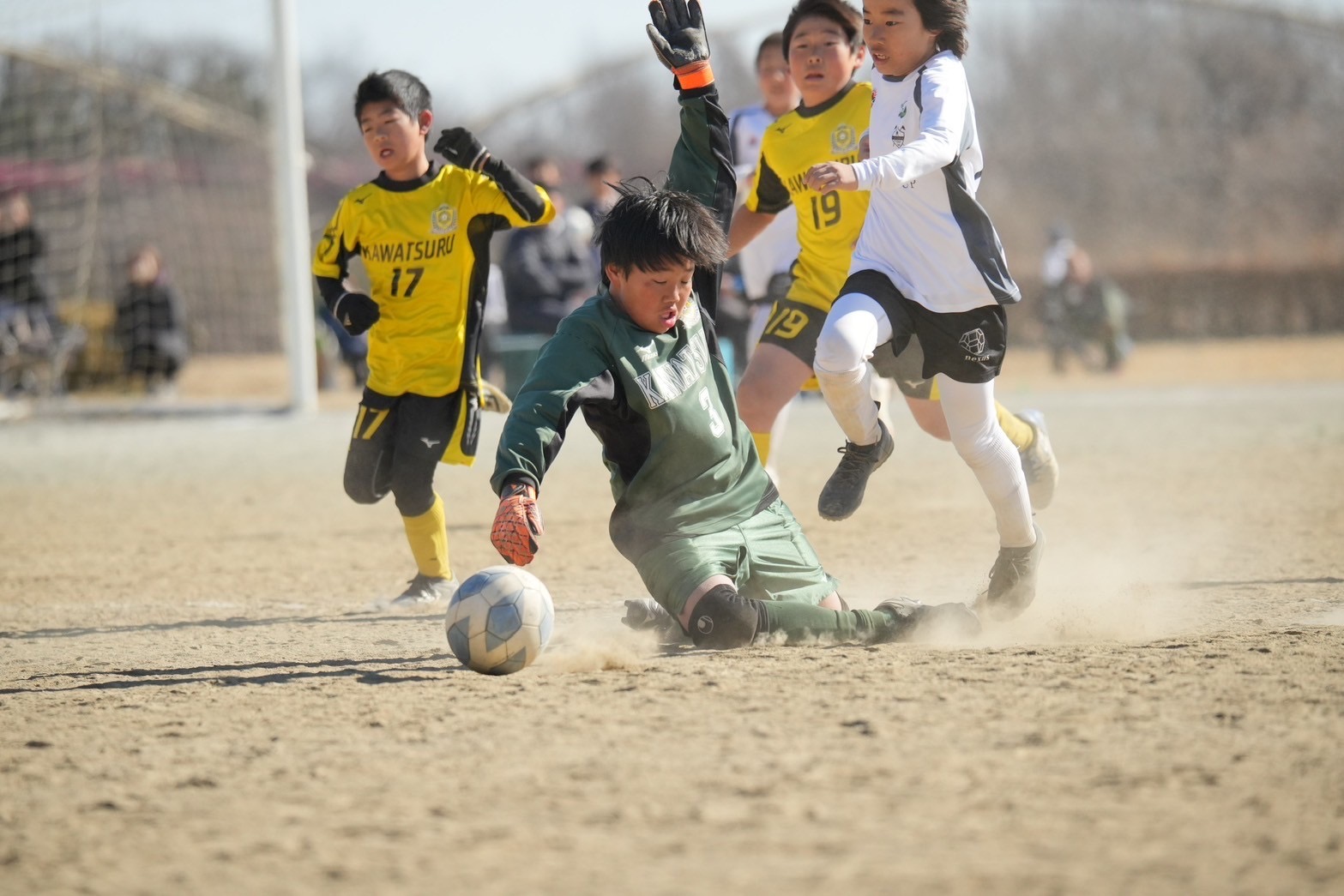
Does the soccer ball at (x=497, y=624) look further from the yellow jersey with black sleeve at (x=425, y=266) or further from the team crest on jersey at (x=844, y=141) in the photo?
the team crest on jersey at (x=844, y=141)

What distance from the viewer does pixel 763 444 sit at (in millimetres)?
5891

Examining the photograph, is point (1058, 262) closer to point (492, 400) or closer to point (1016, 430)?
point (1016, 430)

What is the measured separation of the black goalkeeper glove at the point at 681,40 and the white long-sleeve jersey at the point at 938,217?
0.62 m

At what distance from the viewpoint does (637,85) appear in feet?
124

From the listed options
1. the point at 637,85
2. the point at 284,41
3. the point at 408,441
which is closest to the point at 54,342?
the point at 284,41

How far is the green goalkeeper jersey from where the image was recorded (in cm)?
424

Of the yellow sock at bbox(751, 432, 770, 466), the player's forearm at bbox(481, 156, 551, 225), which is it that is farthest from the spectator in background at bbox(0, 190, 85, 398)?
the yellow sock at bbox(751, 432, 770, 466)

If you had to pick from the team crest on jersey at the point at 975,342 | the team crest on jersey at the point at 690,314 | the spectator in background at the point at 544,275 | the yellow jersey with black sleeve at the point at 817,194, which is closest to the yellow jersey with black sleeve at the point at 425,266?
the yellow jersey with black sleeve at the point at 817,194

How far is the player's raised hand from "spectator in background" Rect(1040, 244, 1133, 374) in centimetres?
1686

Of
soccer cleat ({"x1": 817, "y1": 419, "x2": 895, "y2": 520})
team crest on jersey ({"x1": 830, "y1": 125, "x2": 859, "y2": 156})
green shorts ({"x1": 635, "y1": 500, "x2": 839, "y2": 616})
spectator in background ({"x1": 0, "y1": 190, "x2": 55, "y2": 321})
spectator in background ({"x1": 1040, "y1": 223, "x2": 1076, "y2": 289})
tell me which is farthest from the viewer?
spectator in background ({"x1": 1040, "y1": 223, "x2": 1076, "y2": 289})

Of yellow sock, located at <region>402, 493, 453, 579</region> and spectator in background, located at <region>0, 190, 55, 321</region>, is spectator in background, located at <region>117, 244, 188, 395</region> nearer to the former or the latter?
spectator in background, located at <region>0, 190, 55, 321</region>

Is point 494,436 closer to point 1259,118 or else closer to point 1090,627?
point 1090,627

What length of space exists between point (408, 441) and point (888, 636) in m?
2.20

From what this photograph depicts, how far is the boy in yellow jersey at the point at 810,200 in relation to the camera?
18.2ft
